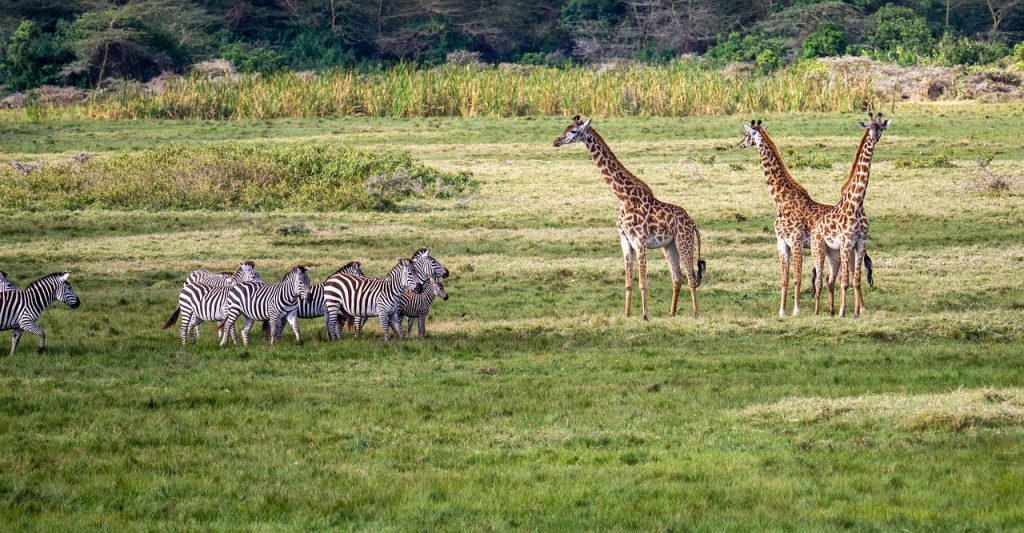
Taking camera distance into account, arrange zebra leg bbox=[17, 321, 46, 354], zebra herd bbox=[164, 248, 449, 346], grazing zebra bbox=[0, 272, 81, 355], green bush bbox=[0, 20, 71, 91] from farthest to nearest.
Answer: green bush bbox=[0, 20, 71, 91]
zebra herd bbox=[164, 248, 449, 346]
zebra leg bbox=[17, 321, 46, 354]
grazing zebra bbox=[0, 272, 81, 355]

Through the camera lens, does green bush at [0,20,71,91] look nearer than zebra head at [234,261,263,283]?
No

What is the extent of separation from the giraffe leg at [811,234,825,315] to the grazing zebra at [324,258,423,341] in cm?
442

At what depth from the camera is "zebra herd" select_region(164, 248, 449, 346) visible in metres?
14.4

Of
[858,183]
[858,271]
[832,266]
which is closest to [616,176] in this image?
[832,266]

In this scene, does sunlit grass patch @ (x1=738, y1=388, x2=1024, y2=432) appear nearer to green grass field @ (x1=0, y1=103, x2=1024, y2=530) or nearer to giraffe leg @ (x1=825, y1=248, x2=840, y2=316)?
green grass field @ (x1=0, y1=103, x2=1024, y2=530)

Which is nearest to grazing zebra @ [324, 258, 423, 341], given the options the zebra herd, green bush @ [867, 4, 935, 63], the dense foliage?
the zebra herd

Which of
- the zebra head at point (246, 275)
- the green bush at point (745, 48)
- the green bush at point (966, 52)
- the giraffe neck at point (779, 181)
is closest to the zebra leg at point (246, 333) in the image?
the zebra head at point (246, 275)

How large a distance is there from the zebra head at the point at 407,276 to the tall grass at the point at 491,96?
101 ft

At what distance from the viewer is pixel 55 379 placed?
502 inches

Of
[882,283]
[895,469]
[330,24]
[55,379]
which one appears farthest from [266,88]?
[895,469]

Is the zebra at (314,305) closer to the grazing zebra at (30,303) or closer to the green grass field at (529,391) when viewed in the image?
the green grass field at (529,391)

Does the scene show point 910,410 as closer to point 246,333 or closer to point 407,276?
point 407,276

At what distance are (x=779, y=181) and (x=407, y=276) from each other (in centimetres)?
460

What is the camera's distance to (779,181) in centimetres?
1661
